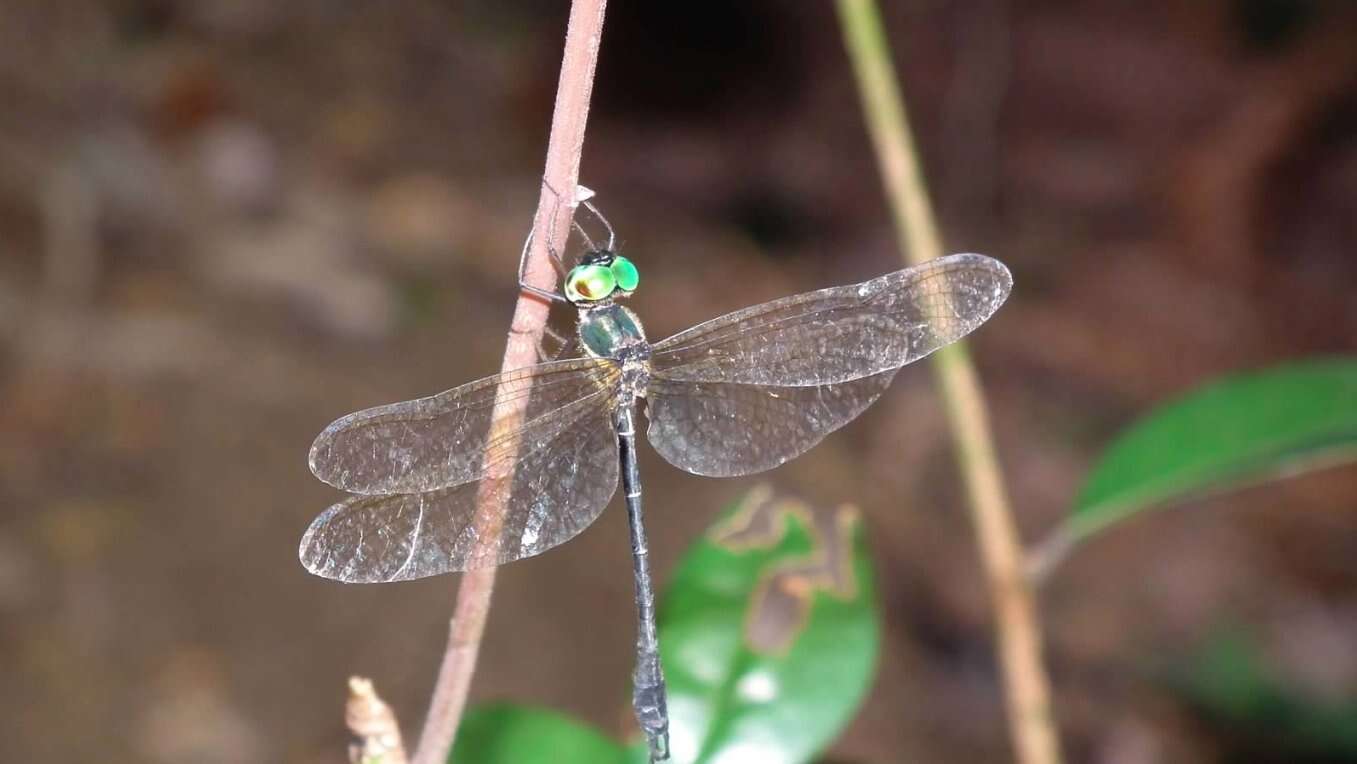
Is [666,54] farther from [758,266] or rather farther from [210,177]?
[210,177]

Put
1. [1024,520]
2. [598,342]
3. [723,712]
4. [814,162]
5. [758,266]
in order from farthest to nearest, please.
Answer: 1. [814,162]
2. [758,266]
3. [1024,520]
4. [598,342]
5. [723,712]

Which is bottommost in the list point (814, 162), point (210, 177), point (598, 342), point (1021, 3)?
point (598, 342)

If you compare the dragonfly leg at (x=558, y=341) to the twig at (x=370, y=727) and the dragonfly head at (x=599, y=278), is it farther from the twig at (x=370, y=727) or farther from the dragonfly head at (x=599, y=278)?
the twig at (x=370, y=727)

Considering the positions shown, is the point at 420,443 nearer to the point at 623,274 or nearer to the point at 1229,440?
the point at 623,274

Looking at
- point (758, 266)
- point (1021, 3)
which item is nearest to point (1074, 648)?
point (758, 266)

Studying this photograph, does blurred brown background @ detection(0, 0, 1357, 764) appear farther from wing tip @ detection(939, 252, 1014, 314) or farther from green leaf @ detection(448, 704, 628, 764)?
wing tip @ detection(939, 252, 1014, 314)

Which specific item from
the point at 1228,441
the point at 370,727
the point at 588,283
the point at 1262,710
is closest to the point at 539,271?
the point at 370,727

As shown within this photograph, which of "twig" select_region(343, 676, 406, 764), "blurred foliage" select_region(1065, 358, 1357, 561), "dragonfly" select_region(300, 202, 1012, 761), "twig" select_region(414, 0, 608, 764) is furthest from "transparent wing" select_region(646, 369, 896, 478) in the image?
"twig" select_region(343, 676, 406, 764)
